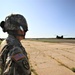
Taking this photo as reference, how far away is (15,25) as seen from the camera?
1.91 m

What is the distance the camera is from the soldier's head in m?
1.92

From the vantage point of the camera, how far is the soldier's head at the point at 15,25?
1.92 metres

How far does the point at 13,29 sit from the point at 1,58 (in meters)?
0.30

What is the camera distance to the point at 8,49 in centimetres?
182

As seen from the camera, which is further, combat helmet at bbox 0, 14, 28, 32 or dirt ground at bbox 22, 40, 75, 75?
dirt ground at bbox 22, 40, 75, 75

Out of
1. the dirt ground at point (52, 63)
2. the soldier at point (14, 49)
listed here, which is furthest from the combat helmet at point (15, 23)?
the dirt ground at point (52, 63)

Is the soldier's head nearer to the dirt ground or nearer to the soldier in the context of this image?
the soldier

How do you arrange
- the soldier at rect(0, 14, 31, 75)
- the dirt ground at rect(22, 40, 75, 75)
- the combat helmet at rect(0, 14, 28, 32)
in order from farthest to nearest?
the dirt ground at rect(22, 40, 75, 75) < the combat helmet at rect(0, 14, 28, 32) < the soldier at rect(0, 14, 31, 75)

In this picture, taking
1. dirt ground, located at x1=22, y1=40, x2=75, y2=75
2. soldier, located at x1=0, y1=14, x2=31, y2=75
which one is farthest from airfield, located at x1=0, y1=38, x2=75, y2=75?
soldier, located at x1=0, y1=14, x2=31, y2=75

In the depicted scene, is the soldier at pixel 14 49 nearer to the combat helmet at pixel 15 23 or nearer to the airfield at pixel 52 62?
the combat helmet at pixel 15 23

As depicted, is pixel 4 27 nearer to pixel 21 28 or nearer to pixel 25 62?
pixel 21 28

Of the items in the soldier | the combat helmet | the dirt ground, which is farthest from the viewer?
the dirt ground

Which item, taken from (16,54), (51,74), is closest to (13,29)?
(16,54)

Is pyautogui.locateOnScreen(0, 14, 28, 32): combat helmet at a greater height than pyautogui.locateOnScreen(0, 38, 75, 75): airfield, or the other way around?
pyautogui.locateOnScreen(0, 14, 28, 32): combat helmet
